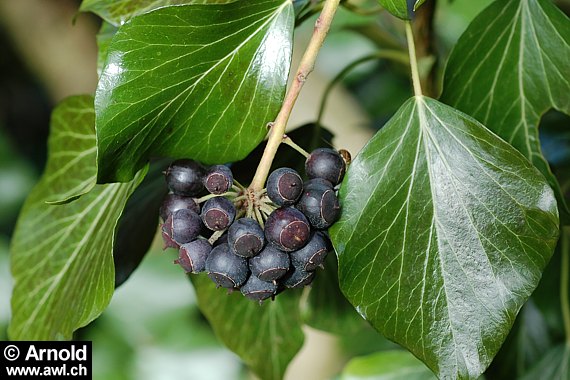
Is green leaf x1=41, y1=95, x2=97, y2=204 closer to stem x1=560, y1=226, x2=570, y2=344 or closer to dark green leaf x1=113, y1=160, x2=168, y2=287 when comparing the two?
dark green leaf x1=113, y1=160, x2=168, y2=287

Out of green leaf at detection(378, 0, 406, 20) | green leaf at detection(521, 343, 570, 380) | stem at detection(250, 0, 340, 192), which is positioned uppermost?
green leaf at detection(378, 0, 406, 20)

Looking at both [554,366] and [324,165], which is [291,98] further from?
[554,366]

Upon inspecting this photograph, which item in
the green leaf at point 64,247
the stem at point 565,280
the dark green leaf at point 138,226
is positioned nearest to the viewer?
the green leaf at point 64,247

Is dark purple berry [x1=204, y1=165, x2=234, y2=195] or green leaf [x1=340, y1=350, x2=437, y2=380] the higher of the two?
dark purple berry [x1=204, y1=165, x2=234, y2=195]

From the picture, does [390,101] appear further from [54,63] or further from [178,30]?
[178,30]

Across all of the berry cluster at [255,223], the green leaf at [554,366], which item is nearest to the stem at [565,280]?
the green leaf at [554,366]

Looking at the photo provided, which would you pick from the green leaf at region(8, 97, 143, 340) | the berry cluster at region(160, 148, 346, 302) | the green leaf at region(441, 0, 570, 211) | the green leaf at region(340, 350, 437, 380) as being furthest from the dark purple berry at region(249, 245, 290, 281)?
the green leaf at region(340, 350, 437, 380)

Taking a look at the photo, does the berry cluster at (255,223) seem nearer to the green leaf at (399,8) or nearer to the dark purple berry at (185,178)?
the dark purple berry at (185,178)
